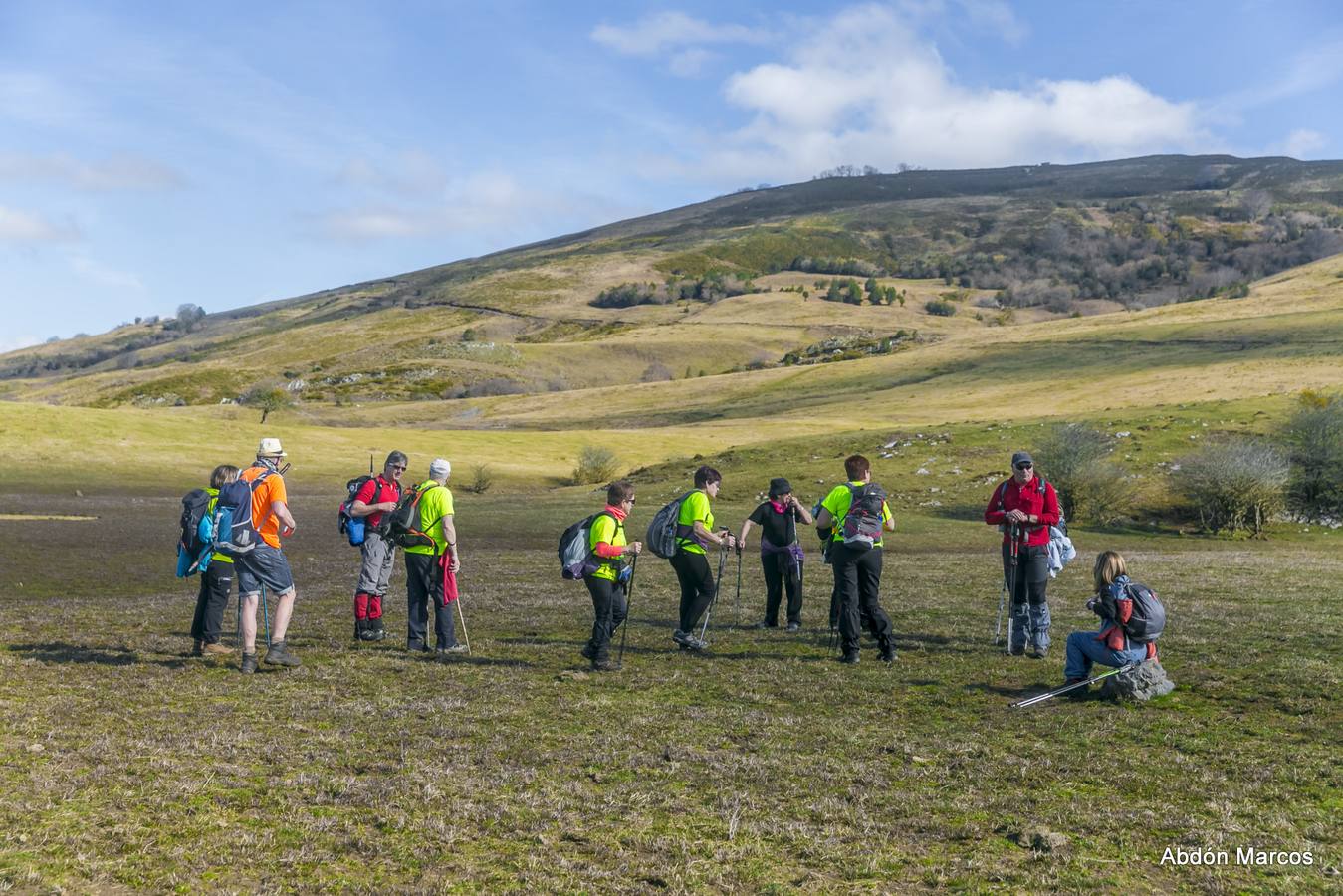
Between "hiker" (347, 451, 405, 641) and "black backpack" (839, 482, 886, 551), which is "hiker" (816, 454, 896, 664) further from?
"hiker" (347, 451, 405, 641)

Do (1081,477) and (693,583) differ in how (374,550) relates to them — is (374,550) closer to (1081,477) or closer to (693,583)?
(693,583)

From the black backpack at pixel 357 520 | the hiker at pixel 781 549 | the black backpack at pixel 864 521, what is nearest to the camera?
the black backpack at pixel 864 521

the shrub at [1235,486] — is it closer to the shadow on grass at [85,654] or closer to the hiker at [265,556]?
the hiker at [265,556]

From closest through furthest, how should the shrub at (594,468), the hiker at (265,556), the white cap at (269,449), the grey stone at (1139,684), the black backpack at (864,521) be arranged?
the grey stone at (1139,684) → the hiker at (265,556) → the white cap at (269,449) → the black backpack at (864,521) → the shrub at (594,468)

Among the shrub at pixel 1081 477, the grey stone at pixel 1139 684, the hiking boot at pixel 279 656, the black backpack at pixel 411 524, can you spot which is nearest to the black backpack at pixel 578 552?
the black backpack at pixel 411 524

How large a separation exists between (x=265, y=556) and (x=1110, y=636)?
9.98 m

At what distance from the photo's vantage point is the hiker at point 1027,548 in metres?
14.8

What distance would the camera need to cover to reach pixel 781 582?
700 inches

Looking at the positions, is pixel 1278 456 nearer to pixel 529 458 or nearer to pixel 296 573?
pixel 296 573

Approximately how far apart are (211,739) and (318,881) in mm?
3825

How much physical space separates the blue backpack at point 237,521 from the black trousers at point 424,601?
2.23 m

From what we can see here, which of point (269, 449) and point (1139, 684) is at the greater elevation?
point (269, 449)

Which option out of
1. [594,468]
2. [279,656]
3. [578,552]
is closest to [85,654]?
[279,656]

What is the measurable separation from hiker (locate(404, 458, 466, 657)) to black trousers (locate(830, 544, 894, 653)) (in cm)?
521
